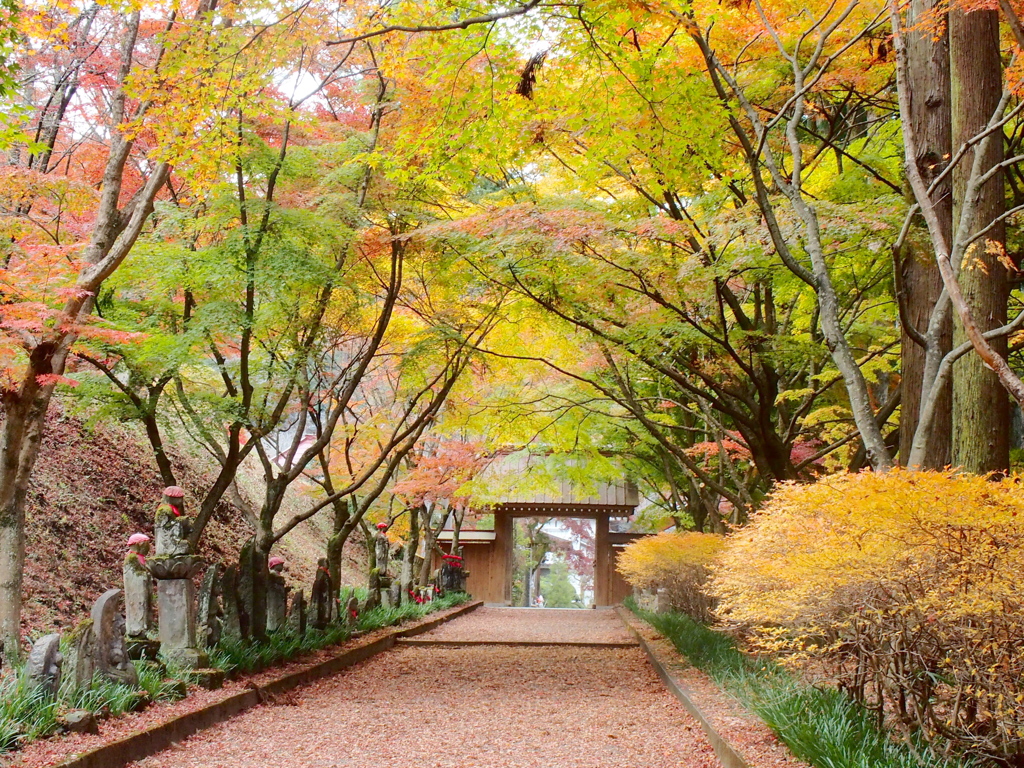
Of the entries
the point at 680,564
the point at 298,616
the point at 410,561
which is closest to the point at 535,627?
the point at 410,561

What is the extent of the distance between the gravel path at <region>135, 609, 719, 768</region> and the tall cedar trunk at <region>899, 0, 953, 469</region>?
9.74ft

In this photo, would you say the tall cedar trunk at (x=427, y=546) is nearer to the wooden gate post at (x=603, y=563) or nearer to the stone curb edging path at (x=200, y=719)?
the wooden gate post at (x=603, y=563)

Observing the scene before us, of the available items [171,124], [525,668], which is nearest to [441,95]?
[171,124]

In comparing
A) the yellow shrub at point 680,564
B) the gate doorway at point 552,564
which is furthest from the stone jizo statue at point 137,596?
the gate doorway at point 552,564

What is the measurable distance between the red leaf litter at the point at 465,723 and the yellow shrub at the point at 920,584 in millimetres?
1582

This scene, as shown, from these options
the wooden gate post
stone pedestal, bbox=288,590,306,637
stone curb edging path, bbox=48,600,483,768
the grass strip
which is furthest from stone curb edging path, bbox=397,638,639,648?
the wooden gate post

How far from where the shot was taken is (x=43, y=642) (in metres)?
5.16

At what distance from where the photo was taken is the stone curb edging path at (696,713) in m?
5.06

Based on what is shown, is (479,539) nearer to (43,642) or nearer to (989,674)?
(43,642)

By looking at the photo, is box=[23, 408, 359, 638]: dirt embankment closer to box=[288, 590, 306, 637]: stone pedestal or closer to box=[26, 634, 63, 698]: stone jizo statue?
box=[288, 590, 306, 637]: stone pedestal

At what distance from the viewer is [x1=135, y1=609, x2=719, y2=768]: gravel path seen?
564cm

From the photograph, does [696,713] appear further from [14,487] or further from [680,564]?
[14,487]

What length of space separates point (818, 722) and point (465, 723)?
10.6 feet

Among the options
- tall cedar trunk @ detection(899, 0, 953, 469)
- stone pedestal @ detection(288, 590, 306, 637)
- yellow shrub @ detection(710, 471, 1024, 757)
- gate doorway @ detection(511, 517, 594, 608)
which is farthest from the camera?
gate doorway @ detection(511, 517, 594, 608)
